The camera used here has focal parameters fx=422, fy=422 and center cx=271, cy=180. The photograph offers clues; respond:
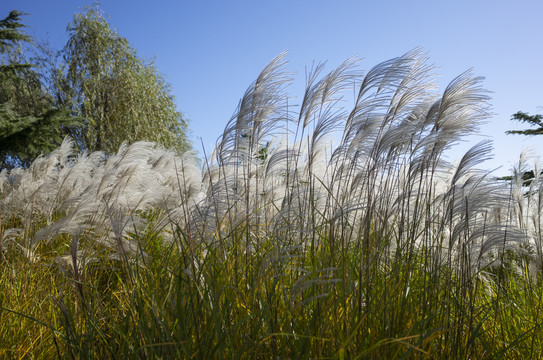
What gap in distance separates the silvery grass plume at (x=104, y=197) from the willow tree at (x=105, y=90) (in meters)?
11.7

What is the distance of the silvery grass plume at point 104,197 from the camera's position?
7.81ft

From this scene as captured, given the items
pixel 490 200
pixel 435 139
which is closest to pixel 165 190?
pixel 435 139

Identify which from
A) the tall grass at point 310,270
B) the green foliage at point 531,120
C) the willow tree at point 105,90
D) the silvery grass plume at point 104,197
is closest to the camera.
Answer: the tall grass at point 310,270

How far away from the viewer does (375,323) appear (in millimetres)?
1822

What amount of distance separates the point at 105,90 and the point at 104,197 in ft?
48.8

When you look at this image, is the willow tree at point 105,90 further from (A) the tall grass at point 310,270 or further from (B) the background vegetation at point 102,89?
(A) the tall grass at point 310,270

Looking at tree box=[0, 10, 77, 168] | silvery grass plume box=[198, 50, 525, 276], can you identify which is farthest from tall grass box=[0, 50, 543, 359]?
tree box=[0, 10, 77, 168]

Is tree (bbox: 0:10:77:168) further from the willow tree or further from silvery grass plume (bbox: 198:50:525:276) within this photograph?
silvery grass plume (bbox: 198:50:525:276)

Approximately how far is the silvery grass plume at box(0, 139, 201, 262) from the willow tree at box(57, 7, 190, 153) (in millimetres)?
11741

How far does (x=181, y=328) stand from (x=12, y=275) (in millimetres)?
1889

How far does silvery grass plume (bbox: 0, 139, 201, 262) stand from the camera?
7.81 feet

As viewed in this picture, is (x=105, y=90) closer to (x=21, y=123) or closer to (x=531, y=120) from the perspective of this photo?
(x=21, y=123)

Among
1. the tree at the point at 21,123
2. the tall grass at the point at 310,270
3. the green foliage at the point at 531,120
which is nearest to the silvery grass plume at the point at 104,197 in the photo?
the tall grass at the point at 310,270

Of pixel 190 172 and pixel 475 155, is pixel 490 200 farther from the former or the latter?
pixel 190 172
